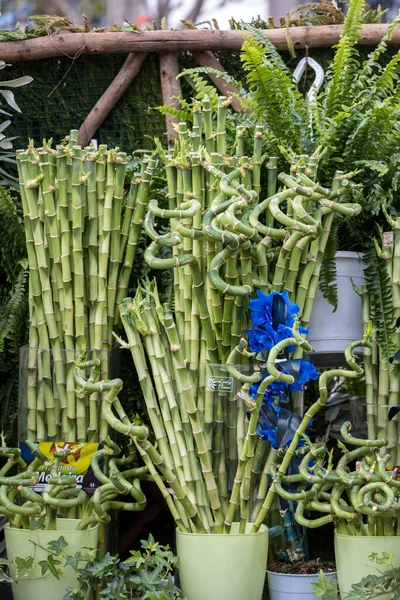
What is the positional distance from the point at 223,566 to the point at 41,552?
0.37 metres

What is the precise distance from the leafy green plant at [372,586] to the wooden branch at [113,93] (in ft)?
4.58

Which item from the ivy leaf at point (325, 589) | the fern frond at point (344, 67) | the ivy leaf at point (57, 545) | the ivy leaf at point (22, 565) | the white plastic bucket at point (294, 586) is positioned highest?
the fern frond at point (344, 67)

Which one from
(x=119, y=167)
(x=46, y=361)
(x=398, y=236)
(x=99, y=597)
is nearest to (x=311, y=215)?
(x=398, y=236)

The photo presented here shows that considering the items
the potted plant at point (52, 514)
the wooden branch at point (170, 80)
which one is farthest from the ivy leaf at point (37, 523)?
the wooden branch at point (170, 80)

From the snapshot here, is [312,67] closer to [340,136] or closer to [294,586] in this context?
[340,136]

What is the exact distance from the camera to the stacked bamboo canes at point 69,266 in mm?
1841

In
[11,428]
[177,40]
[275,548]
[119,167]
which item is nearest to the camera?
[275,548]

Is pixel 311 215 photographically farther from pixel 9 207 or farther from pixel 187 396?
pixel 9 207

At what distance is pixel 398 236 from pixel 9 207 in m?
0.93

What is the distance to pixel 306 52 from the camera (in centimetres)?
226

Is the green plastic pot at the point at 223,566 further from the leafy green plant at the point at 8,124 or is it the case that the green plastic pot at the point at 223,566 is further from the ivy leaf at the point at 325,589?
the leafy green plant at the point at 8,124

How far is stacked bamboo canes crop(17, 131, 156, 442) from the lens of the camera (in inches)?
72.5

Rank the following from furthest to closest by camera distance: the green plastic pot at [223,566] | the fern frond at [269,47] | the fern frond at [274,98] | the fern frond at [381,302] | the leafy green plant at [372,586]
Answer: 1. the fern frond at [269,47]
2. the fern frond at [274,98]
3. the fern frond at [381,302]
4. the green plastic pot at [223,566]
5. the leafy green plant at [372,586]

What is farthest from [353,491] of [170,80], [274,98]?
[170,80]
